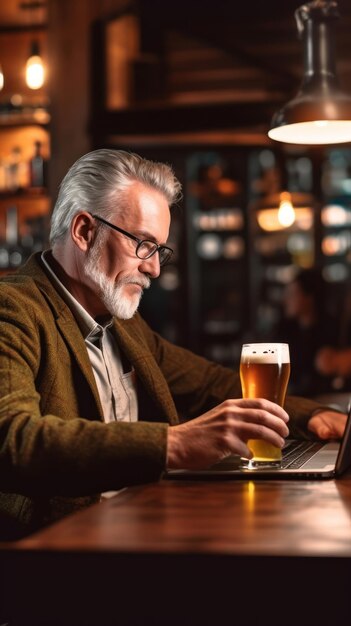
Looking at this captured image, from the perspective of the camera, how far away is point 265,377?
1772mm

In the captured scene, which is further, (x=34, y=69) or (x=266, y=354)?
(x=34, y=69)

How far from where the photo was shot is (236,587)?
3.48 ft

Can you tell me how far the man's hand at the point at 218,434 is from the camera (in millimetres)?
1550

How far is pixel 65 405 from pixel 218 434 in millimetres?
480

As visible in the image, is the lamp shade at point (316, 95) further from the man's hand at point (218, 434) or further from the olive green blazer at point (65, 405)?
the man's hand at point (218, 434)

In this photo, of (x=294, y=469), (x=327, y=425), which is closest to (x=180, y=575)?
(x=294, y=469)

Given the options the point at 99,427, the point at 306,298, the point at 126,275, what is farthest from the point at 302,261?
the point at 99,427

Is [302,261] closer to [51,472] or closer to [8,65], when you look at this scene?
[8,65]

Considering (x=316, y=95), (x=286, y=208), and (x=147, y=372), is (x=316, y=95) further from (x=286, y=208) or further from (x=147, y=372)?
(x=286, y=208)

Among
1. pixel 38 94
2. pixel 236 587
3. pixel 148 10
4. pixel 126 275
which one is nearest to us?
pixel 236 587

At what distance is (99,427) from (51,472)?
104mm

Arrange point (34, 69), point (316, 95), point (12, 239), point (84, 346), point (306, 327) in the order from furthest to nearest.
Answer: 1. point (306, 327)
2. point (12, 239)
3. point (34, 69)
4. point (316, 95)
5. point (84, 346)

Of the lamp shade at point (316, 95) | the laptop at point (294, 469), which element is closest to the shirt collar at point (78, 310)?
the laptop at point (294, 469)

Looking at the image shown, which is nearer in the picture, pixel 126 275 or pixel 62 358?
pixel 62 358
